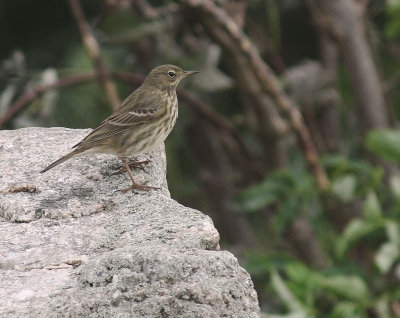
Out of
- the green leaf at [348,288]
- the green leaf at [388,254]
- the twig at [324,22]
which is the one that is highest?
the twig at [324,22]

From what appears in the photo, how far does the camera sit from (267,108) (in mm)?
6164

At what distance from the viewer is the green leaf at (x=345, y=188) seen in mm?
5426

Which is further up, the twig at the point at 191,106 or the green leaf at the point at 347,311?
the twig at the point at 191,106

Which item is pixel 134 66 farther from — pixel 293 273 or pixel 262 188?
pixel 293 273

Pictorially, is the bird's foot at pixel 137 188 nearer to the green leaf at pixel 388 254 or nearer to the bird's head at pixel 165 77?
the bird's head at pixel 165 77

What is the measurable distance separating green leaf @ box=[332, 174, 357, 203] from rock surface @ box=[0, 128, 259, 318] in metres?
1.88

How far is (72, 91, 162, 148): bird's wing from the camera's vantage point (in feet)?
14.8

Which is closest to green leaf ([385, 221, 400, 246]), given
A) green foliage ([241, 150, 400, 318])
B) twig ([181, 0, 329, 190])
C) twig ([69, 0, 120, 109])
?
green foliage ([241, 150, 400, 318])

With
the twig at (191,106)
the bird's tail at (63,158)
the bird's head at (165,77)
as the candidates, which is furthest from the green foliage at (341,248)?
the bird's tail at (63,158)

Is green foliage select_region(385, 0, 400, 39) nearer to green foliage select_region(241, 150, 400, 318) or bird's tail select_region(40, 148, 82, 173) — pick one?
green foliage select_region(241, 150, 400, 318)

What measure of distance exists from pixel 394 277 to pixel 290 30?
2.70 meters

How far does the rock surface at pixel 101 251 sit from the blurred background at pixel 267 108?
160 cm

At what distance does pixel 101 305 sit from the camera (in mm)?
2445

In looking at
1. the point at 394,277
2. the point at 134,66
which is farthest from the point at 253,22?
the point at 394,277
